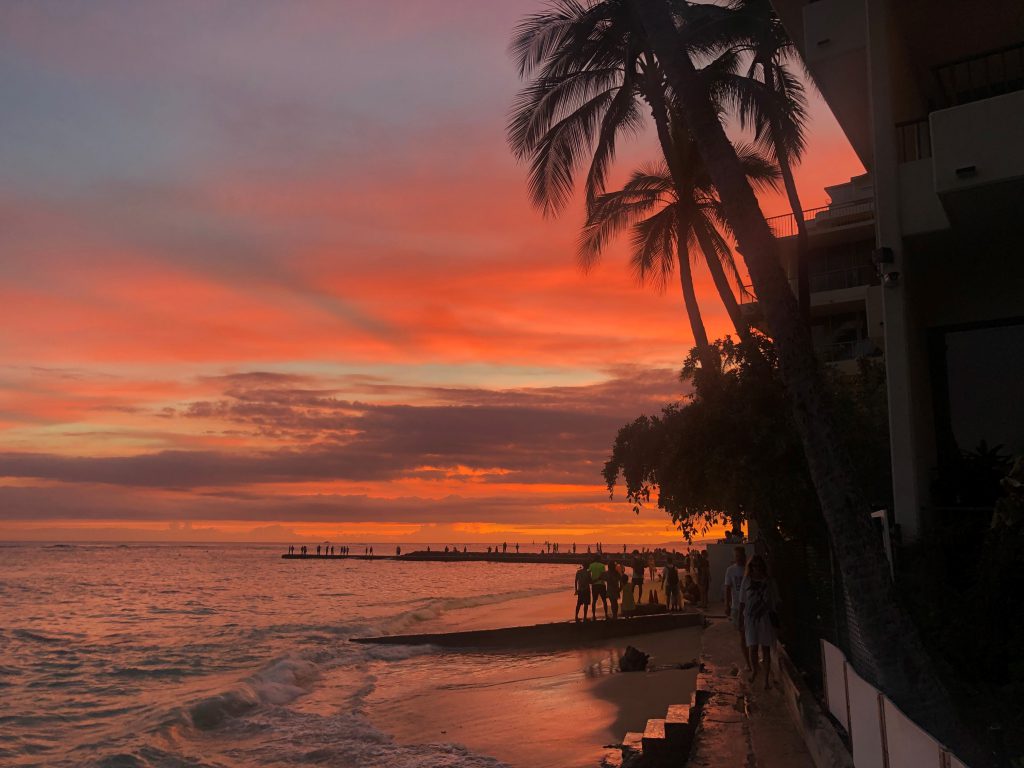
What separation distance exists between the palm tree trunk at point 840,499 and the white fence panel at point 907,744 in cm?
205

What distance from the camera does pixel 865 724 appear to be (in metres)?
5.64

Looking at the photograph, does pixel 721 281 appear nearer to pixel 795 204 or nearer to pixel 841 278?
pixel 795 204

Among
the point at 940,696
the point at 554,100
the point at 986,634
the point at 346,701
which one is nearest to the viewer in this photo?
the point at 940,696

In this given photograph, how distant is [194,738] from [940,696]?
1286 cm

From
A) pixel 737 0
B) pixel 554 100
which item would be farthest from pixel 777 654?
pixel 737 0

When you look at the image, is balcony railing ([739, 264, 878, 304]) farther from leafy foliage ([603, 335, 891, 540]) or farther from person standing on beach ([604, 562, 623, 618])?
leafy foliage ([603, 335, 891, 540])

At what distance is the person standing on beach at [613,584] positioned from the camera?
24531mm

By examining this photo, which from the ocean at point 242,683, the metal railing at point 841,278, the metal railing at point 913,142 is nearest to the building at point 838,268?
the metal railing at point 841,278

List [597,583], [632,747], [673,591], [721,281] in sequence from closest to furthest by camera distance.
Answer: [632,747] → [721,281] → [597,583] → [673,591]

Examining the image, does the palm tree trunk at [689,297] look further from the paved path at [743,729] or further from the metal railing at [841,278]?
the metal railing at [841,278]

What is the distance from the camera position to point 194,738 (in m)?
14.7

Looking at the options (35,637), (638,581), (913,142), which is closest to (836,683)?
(913,142)

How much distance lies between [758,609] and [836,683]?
134 inches

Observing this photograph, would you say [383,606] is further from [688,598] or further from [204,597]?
[688,598]
